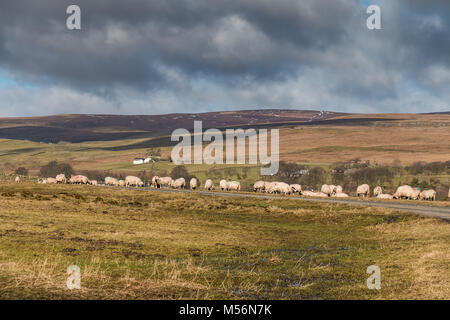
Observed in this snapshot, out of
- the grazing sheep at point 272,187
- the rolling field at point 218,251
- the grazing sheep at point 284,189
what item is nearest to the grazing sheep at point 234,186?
the grazing sheep at point 272,187

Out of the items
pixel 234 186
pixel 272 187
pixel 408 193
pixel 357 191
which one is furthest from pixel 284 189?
pixel 408 193

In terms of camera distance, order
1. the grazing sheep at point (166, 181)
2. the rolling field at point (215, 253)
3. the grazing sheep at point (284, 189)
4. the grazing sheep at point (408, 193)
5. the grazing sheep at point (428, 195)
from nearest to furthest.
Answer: the rolling field at point (215, 253), the grazing sheep at point (408, 193), the grazing sheep at point (428, 195), the grazing sheep at point (284, 189), the grazing sheep at point (166, 181)

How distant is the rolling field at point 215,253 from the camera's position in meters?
12.3

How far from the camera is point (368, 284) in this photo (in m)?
13.4

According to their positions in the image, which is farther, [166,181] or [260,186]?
[166,181]

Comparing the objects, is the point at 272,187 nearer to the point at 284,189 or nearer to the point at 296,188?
the point at 284,189

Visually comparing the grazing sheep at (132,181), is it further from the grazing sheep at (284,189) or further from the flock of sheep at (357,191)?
the grazing sheep at (284,189)

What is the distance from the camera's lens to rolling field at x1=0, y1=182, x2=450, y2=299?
1226 cm

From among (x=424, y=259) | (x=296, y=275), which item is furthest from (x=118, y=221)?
(x=424, y=259)

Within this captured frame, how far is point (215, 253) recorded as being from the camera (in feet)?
65.3

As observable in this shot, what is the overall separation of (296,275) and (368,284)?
2643mm

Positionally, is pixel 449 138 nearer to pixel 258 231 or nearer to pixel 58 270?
pixel 258 231

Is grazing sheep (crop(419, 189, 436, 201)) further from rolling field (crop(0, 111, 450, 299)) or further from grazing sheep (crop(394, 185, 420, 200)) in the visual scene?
rolling field (crop(0, 111, 450, 299))

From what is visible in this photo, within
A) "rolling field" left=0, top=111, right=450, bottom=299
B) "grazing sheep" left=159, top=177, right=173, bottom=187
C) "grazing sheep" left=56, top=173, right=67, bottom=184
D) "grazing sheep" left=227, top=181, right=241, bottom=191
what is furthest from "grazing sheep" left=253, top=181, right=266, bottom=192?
"grazing sheep" left=56, top=173, right=67, bottom=184
